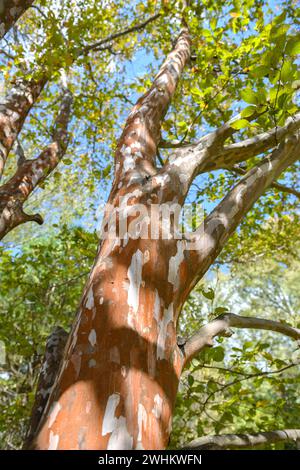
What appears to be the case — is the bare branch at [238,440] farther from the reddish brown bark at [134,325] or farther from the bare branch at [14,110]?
the bare branch at [14,110]

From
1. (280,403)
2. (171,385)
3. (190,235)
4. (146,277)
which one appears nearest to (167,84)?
(190,235)

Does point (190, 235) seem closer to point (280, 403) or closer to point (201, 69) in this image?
point (280, 403)

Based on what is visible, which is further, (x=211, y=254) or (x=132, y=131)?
(x=132, y=131)

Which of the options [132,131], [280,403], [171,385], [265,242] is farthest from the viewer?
[265,242]

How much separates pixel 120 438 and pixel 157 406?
187mm

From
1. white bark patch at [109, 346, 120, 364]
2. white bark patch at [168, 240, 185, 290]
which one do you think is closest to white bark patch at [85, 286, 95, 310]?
white bark patch at [109, 346, 120, 364]

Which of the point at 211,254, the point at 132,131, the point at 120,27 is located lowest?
the point at 211,254

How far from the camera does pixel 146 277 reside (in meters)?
1.43

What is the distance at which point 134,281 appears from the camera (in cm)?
140

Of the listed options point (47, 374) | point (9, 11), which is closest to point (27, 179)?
point (9, 11)

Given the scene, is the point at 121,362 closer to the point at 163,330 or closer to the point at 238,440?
the point at 163,330

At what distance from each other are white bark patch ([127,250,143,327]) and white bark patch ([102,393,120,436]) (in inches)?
10.5

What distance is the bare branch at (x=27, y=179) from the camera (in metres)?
3.59
